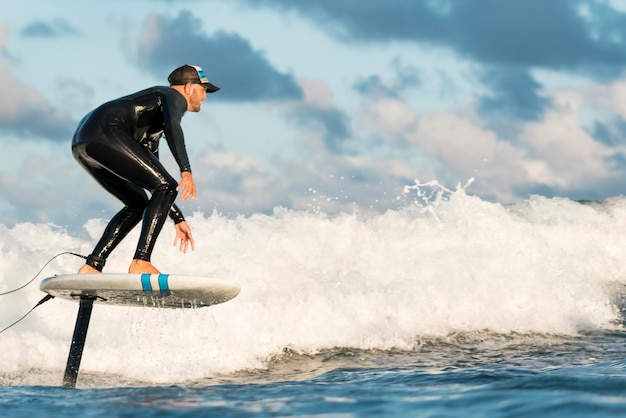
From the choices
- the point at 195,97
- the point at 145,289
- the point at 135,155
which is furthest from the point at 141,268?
the point at 195,97

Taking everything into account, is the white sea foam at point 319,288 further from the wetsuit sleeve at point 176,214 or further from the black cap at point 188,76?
the black cap at point 188,76

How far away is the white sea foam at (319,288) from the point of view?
882cm

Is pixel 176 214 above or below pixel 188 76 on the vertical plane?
below

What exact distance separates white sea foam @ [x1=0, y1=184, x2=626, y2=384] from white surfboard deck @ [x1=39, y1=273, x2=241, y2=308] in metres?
0.75

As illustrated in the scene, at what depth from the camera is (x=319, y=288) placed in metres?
10.6

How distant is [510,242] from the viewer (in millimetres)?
13906

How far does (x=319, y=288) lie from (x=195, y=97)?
3.94 metres

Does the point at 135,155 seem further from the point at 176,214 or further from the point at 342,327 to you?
the point at 342,327

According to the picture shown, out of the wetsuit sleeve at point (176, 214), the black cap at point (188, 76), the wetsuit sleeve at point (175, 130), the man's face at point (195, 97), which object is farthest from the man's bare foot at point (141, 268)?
the black cap at point (188, 76)

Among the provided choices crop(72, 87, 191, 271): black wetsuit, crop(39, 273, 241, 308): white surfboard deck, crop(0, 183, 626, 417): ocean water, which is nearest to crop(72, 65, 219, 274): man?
crop(72, 87, 191, 271): black wetsuit

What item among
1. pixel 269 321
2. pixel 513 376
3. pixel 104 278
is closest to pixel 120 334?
pixel 269 321

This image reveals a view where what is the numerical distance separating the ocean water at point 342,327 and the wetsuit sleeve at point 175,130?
1771 mm

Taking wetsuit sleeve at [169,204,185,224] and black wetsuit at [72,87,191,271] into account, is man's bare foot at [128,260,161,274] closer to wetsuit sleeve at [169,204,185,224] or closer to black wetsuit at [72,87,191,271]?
black wetsuit at [72,87,191,271]

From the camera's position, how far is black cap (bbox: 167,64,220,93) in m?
7.32
